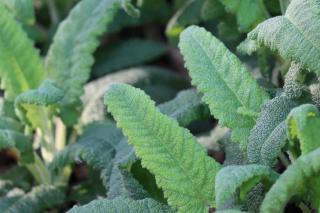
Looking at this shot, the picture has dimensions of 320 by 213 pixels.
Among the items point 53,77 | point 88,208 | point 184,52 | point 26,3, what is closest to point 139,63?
point 53,77

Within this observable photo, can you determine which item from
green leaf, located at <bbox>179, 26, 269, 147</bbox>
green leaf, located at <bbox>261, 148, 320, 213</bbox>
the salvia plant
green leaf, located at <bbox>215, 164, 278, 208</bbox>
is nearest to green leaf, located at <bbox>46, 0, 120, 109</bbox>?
the salvia plant

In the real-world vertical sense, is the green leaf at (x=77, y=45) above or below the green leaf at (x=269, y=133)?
above

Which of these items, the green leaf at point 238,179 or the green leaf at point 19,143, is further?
the green leaf at point 19,143

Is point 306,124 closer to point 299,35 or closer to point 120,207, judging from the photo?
point 299,35

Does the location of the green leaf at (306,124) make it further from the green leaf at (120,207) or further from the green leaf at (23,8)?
the green leaf at (23,8)

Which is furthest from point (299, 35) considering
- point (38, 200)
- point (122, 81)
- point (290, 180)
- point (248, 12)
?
point (122, 81)

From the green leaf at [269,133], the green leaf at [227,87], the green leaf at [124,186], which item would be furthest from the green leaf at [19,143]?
the green leaf at [269,133]
